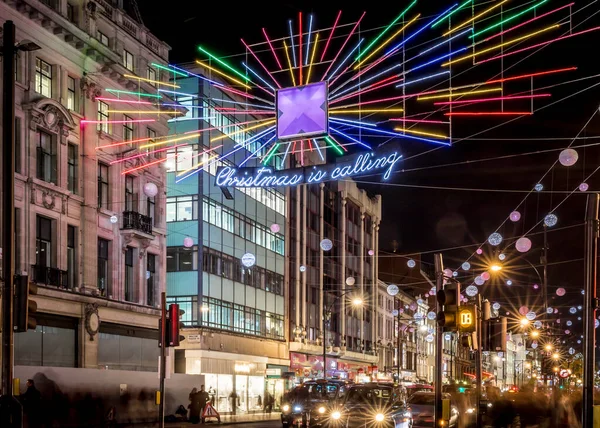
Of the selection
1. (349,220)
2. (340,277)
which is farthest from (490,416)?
(349,220)

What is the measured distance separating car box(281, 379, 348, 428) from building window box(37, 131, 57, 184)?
1331 cm

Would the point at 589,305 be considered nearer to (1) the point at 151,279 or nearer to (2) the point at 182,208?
(1) the point at 151,279

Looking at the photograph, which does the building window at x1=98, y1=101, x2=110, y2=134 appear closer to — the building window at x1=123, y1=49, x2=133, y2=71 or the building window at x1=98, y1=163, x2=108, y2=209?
the building window at x1=98, y1=163, x2=108, y2=209

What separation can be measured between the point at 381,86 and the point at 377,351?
6864 cm

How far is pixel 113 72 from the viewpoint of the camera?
4019 cm

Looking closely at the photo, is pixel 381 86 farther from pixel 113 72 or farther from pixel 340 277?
pixel 340 277

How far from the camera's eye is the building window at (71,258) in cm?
3731

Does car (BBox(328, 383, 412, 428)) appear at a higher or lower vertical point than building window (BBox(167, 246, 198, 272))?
lower

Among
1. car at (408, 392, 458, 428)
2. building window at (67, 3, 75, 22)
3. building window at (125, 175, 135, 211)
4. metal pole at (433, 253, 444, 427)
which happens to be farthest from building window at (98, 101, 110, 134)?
metal pole at (433, 253, 444, 427)

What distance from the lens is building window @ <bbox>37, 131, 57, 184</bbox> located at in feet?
117

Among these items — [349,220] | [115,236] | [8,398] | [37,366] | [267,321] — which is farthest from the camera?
[349,220]

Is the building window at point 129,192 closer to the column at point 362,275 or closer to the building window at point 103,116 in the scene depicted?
the building window at point 103,116

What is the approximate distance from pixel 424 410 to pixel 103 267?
58.8 ft

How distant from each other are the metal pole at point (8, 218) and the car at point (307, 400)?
1733cm
